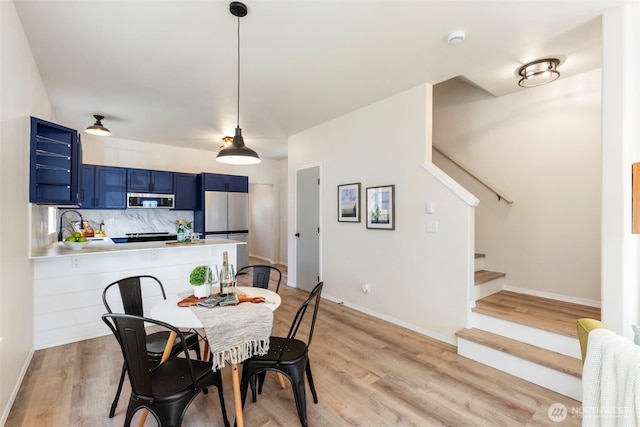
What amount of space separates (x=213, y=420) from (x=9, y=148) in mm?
2194

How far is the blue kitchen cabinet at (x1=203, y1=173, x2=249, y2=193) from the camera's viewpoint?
591cm

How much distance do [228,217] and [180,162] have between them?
5.14 ft

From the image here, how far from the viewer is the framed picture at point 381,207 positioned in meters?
3.57

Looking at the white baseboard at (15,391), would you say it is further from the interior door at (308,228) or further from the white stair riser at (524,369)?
the white stair riser at (524,369)

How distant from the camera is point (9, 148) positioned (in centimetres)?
192

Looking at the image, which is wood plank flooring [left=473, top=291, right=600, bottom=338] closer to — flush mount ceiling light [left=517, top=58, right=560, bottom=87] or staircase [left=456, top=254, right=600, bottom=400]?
staircase [left=456, top=254, right=600, bottom=400]

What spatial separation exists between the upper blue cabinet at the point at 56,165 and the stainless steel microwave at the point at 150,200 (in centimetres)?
269

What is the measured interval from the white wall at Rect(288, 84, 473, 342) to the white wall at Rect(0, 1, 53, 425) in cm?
326

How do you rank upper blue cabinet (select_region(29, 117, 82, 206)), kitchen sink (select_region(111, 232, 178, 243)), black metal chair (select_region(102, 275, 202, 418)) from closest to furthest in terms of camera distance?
black metal chair (select_region(102, 275, 202, 418)) < upper blue cabinet (select_region(29, 117, 82, 206)) < kitchen sink (select_region(111, 232, 178, 243))

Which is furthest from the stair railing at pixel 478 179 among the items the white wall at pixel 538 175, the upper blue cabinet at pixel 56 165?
the upper blue cabinet at pixel 56 165

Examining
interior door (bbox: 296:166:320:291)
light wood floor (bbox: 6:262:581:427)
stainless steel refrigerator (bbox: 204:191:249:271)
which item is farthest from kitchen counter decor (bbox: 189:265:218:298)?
stainless steel refrigerator (bbox: 204:191:249:271)

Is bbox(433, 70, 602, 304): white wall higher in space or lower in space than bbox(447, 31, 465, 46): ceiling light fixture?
lower

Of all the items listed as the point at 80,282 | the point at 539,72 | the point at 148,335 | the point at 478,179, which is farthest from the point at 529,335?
the point at 80,282

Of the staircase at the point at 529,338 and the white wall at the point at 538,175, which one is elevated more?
the white wall at the point at 538,175
